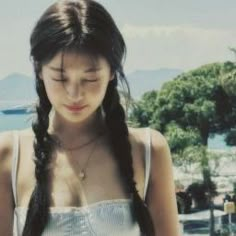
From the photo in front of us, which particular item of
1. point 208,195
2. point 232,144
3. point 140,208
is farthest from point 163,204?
point 232,144

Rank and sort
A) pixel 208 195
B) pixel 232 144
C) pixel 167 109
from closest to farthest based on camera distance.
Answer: pixel 208 195 < pixel 167 109 < pixel 232 144

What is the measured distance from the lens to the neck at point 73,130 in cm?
87

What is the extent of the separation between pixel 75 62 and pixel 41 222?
0.63 ft

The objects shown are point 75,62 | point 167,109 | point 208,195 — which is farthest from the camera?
point 167,109

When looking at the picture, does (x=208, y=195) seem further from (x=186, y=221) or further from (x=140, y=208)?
(x=140, y=208)

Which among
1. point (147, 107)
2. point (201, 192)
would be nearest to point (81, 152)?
point (201, 192)

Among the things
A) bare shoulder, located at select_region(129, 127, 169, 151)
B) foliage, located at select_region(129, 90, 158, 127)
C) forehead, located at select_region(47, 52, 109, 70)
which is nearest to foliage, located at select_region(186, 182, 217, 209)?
foliage, located at select_region(129, 90, 158, 127)

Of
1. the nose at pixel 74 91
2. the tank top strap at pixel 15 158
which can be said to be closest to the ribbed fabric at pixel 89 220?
the tank top strap at pixel 15 158

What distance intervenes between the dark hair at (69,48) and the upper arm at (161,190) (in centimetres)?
2

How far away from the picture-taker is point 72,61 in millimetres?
784

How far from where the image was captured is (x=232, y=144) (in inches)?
716

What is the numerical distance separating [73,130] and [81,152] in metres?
0.03

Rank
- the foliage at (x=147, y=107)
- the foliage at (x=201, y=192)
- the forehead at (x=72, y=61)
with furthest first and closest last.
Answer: the foliage at (x=147, y=107)
the foliage at (x=201, y=192)
the forehead at (x=72, y=61)

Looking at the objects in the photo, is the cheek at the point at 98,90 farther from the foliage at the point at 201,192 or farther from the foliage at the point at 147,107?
the foliage at the point at 147,107
